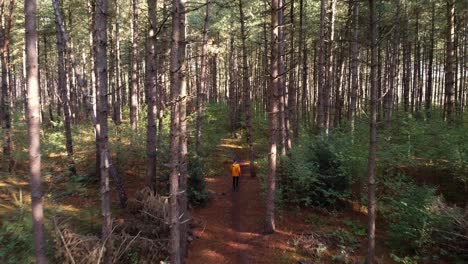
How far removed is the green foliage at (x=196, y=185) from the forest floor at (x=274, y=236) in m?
0.37

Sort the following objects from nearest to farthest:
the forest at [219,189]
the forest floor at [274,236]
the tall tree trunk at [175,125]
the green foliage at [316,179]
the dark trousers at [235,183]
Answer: the tall tree trunk at [175,125] < the forest at [219,189] < the forest floor at [274,236] < the green foliage at [316,179] < the dark trousers at [235,183]

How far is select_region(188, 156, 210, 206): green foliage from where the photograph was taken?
501 inches

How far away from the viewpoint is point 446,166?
489 inches

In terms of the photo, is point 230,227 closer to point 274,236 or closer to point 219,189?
point 274,236

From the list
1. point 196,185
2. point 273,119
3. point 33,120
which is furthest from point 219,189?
point 33,120

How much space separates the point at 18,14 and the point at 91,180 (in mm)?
17329

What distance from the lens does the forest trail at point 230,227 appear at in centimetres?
967

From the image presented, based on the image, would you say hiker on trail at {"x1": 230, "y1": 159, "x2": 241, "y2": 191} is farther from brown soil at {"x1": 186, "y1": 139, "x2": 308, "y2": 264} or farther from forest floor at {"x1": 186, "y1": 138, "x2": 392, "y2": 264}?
forest floor at {"x1": 186, "y1": 138, "x2": 392, "y2": 264}

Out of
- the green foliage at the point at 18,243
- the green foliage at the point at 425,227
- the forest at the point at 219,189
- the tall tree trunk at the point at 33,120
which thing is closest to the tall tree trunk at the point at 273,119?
the forest at the point at 219,189

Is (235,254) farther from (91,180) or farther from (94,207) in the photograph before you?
(91,180)

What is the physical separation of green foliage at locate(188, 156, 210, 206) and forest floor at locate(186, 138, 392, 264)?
367mm

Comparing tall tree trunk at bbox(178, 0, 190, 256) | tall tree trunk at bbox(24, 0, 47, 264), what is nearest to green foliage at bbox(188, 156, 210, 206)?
tall tree trunk at bbox(178, 0, 190, 256)

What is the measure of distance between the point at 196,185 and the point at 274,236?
3971 millimetres

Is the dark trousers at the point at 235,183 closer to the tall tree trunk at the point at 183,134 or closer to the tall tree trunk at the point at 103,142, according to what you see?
the tall tree trunk at the point at 183,134
